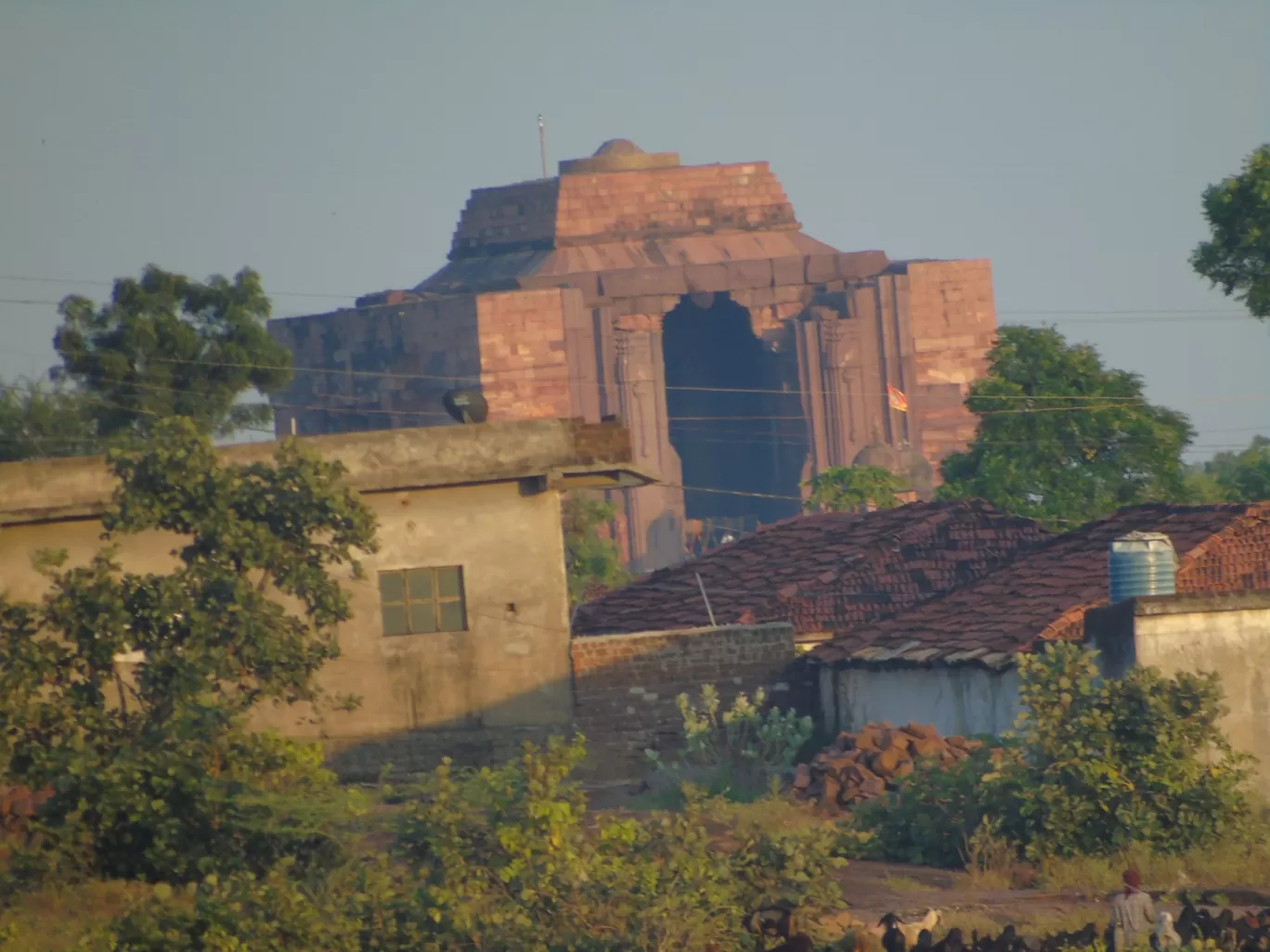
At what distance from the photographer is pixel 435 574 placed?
886 inches

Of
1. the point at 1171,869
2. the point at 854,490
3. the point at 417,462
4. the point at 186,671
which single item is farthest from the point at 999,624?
the point at 854,490

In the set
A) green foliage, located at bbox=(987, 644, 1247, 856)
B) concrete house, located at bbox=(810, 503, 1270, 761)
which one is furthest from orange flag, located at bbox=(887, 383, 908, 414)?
green foliage, located at bbox=(987, 644, 1247, 856)

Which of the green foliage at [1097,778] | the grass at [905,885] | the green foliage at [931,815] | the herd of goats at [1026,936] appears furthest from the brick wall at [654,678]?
the herd of goats at [1026,936]

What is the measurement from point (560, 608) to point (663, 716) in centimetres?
158

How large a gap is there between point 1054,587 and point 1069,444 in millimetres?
13423

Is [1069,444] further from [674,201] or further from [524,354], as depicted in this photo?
[674,201]

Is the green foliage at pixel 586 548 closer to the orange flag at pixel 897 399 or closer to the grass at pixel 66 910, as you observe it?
the orange flag at pixel 897 399

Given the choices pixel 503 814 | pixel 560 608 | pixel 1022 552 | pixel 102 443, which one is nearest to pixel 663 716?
pixel 560 608

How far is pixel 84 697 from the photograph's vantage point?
16.8 m

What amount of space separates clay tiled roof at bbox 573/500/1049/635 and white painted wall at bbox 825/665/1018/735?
288 cm

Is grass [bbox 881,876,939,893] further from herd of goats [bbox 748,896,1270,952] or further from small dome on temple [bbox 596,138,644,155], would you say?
small dome on temple [bbox 596,138,644,155]

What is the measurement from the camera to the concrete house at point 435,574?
22172mm

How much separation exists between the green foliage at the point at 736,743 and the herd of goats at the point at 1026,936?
733 centimetres

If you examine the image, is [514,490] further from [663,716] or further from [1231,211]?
[1231,211]
